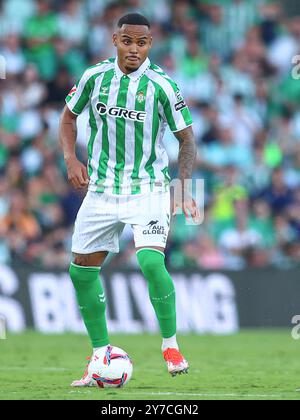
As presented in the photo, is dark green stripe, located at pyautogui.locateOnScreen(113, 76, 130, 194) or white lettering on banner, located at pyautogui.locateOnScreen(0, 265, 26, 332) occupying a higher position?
dark green stripe, located at pyautogui.locateOnScreen(113, 76, 130, 194)

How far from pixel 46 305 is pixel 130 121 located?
6.06 m

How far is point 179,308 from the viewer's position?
13.7 metres

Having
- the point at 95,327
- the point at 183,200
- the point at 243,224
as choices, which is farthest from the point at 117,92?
the point at 243,224

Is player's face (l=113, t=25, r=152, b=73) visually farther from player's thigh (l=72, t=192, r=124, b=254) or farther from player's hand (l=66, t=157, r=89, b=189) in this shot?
→ player's thigh (l=72, t=192, r=124, b=254)

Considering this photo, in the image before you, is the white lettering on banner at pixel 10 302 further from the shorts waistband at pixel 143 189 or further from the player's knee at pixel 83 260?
the shorts waistband at pixel 143 189

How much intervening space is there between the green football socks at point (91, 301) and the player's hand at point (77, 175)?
63 centimetres

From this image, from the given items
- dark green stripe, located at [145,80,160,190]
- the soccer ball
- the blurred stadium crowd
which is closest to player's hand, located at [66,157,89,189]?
dark green stripe, located at [145,80,160,190]

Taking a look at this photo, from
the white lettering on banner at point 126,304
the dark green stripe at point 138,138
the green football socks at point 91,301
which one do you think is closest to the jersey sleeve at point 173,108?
the dark green stripe at point 138,138

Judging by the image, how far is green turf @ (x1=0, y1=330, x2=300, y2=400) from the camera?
7.52 metres

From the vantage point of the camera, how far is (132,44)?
7859 mm

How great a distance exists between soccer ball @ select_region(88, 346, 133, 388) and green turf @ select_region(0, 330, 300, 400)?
9 cm

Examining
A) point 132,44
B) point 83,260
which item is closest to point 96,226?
point 83,260

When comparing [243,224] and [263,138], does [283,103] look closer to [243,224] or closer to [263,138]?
[263,138]

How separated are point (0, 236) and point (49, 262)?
72 cm
